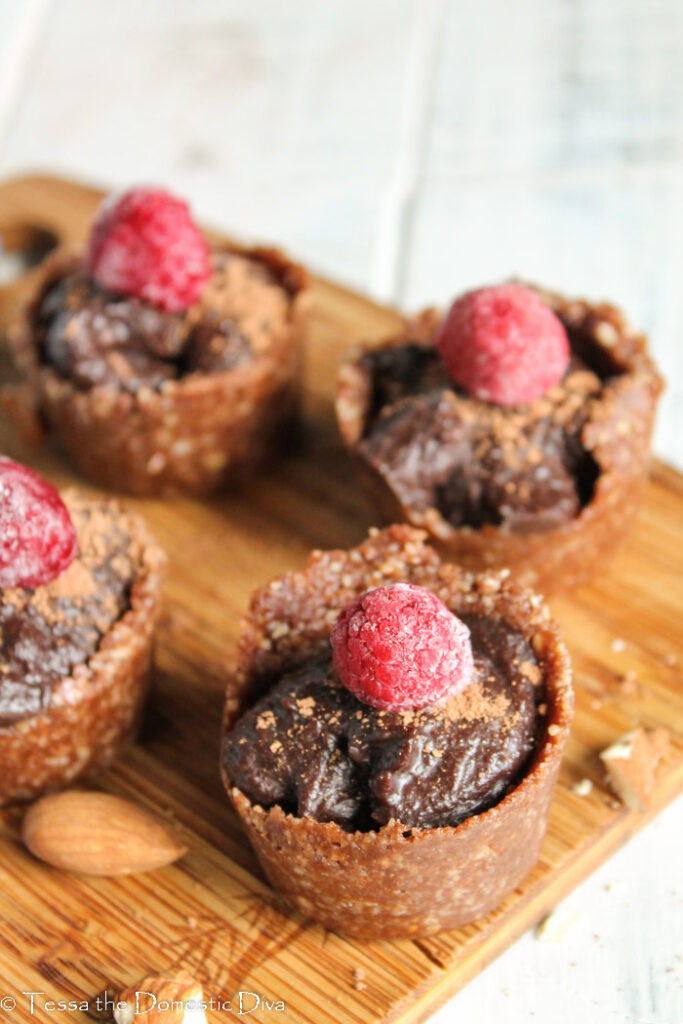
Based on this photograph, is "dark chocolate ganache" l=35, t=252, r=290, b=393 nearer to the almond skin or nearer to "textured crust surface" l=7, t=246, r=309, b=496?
"textured crust surface" l=7, t=246, r=309, b=496

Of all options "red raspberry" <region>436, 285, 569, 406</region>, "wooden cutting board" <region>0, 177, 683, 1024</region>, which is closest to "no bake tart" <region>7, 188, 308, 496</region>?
"wooden cutting board" <region>0, 177, 683, 1024</region>

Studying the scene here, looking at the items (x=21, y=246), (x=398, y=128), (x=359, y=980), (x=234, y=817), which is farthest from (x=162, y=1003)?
(x=398, y=128)

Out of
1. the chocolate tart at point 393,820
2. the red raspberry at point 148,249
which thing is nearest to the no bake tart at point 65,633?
the chocolate tart at point 393,820

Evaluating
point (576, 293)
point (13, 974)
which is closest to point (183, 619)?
point (13, 974)

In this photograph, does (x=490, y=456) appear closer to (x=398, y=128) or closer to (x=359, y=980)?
(x=359, y=980)

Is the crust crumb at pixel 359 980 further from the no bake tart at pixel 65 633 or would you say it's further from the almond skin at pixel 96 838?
the no bake tart at pixel 65 633
